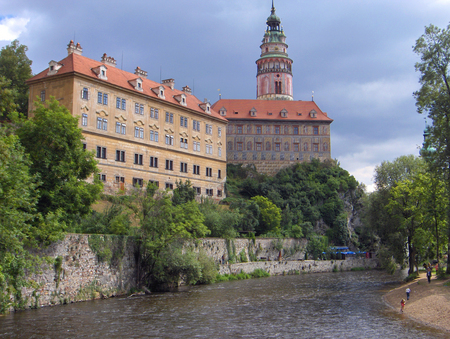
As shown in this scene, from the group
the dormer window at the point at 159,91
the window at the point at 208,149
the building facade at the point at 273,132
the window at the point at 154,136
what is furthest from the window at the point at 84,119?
the building facade at the point at 273,132

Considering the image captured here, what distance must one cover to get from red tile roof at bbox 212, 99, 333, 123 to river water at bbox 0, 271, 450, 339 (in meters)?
51.2

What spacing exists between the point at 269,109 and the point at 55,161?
2354 inches

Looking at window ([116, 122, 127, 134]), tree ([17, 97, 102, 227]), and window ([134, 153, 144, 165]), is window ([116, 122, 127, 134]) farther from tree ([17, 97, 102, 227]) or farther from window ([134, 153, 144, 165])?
tree ([17, 97, 102, 227])

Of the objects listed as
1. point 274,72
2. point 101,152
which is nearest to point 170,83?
point 101,152

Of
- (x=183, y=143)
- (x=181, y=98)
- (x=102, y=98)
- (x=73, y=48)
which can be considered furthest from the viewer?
(x=181, y=98)

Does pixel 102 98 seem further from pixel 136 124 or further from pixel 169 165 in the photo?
pixel 169 165

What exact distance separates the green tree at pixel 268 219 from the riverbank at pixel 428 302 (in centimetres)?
2689

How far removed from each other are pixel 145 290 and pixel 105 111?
23.1 metres

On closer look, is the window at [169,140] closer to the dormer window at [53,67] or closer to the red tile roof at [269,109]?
the dormer window at [53,67]

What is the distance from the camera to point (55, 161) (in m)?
29.1

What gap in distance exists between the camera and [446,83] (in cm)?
3419

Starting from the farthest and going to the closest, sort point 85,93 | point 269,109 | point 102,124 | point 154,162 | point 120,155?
Answer: point 269,109, point 154,162, point 120,155, point 102,124, point 85,93

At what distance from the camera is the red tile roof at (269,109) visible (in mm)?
83562

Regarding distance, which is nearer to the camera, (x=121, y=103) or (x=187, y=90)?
(x=121, y=103)
